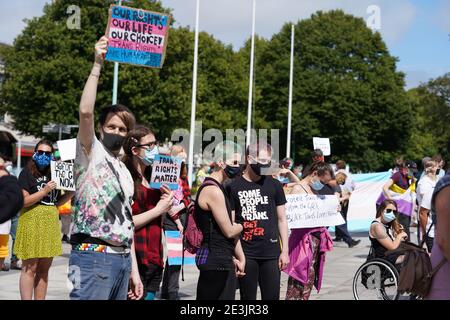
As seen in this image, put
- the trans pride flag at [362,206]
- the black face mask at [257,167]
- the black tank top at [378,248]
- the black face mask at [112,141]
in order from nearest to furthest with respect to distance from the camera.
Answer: the black face mask at [112,141], the black face mask at [257,167], the black tank top at [378,248], the trans pride flag at [362,206]

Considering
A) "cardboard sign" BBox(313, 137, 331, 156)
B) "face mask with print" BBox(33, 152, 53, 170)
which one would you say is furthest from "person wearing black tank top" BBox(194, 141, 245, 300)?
"cardboard sign" BBox(313, 137, 331, 156)

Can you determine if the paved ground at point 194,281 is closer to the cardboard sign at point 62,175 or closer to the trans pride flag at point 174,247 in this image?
the trans pride flag at point 174,247

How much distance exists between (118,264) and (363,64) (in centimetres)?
5826

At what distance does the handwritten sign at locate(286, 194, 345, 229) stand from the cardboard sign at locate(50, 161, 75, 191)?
2417mm

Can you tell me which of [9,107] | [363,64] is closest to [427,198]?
[9,107]

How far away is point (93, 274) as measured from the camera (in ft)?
15.6

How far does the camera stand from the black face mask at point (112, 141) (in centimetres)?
489

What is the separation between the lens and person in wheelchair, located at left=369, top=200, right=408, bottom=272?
1016cm

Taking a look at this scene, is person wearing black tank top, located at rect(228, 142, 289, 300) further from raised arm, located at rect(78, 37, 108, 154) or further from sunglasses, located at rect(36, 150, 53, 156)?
raised arm, located at rect(78, 37, 108, 154)

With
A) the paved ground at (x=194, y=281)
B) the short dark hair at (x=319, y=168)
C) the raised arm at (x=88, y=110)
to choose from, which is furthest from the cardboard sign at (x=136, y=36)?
the paved ground at (x=194, y=281)

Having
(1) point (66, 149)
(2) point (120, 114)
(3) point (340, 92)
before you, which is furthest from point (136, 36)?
(3) point (340, 92)

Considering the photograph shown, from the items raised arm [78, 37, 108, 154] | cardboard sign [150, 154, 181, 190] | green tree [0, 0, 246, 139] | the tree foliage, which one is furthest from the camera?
the tree foliage

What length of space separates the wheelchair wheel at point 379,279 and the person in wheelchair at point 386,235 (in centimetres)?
13
